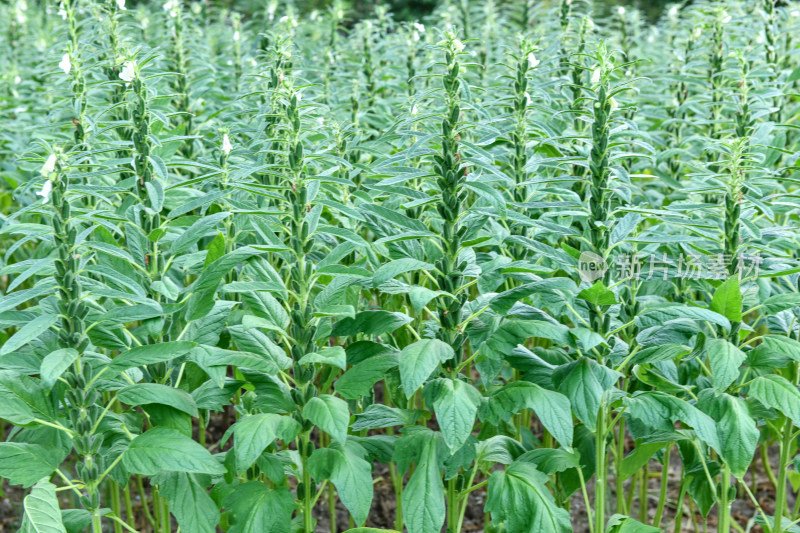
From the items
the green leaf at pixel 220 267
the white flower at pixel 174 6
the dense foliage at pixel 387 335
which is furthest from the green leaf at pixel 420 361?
the white flower at pixel 174 6

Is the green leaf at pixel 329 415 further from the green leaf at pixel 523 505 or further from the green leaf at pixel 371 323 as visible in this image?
the green leaf at pixel 523 505

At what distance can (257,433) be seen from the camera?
7.25 ft

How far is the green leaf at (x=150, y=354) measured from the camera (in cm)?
222

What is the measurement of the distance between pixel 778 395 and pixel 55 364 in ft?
6.71

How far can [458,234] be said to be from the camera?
2.52 m

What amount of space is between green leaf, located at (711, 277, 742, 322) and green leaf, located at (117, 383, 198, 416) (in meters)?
1.60

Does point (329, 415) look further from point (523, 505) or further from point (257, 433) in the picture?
point (523, 505)

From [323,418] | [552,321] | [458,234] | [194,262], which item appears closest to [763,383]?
[552,321]

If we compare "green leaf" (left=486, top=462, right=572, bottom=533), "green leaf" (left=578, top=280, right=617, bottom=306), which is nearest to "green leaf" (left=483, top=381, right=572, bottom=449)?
"green leaf" (left=486, top=462, right=572, bottom=533)

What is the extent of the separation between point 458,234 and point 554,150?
4.07 ft

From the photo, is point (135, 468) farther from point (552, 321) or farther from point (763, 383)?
point (763, 383)

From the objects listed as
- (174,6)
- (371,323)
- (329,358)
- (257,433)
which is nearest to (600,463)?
(371,323)

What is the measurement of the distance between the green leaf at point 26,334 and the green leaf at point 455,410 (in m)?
1.07

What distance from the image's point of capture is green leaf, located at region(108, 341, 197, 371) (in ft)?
7.30
